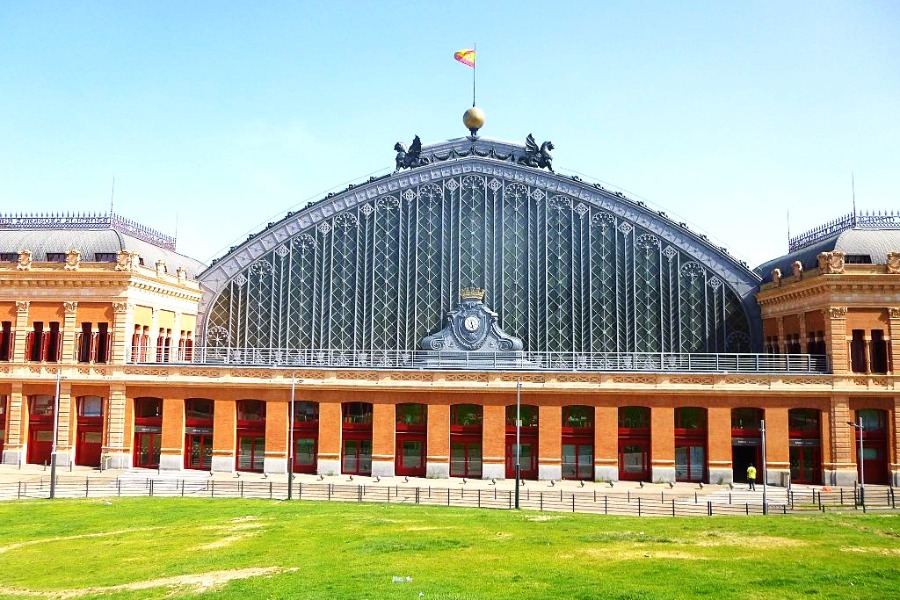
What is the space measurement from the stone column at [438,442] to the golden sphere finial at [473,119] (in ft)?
95.5

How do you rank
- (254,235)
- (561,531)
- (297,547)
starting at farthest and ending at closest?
(254,235) → (561,531) → (297,547)

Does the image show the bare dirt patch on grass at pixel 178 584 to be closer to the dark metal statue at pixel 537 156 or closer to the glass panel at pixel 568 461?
the glass panel at pixel 568 461

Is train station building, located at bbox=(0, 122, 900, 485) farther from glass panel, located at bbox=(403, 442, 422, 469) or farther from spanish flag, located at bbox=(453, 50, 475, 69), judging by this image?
spanish flag, located at bbox=(453, 50, 475, 69)

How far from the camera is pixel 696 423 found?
188 ft

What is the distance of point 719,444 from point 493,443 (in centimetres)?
1662

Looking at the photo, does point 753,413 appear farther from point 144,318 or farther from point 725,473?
point 144,318

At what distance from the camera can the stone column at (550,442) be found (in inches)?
2232

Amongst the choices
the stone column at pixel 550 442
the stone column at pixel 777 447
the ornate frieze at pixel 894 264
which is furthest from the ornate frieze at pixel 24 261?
the ornate frieze at pixel 894 264

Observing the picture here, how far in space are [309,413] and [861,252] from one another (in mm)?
45199

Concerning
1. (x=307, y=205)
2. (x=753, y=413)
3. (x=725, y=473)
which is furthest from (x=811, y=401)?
(x=307, y=205)

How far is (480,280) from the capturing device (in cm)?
6706

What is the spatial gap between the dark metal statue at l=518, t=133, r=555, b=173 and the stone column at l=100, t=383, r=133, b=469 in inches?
1563

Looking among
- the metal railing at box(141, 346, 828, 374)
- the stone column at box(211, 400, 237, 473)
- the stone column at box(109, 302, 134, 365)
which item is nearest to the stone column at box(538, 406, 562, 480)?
the metal railing at box(141, 346, 828, 374)

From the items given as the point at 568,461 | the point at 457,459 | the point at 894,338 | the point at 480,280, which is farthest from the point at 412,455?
the point at 894,338
